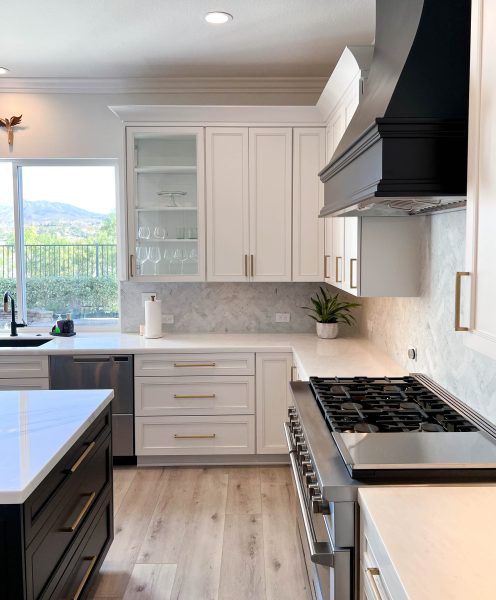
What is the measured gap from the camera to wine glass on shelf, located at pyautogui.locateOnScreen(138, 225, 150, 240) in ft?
13.7

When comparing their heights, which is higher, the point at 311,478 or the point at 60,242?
the point at 60,242

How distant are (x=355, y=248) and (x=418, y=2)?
1.35 meters

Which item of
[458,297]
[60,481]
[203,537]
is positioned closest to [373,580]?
[458,297]

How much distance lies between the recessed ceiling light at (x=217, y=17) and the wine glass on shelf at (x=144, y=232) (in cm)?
151

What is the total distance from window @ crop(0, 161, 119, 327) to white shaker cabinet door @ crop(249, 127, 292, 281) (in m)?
1.21

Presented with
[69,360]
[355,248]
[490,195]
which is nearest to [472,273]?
[490,195]

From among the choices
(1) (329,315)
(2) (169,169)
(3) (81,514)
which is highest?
(2) (169,169)

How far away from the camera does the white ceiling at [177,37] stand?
3.04m

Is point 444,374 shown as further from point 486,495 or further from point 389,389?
point 486,495

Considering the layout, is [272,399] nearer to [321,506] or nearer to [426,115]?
[321,506]

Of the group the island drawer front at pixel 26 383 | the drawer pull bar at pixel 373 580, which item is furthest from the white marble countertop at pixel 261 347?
the drawer pull bar at pixel 373 580

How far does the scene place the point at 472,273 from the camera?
1.48m

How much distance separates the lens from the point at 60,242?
459cm

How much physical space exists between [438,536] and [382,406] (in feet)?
3.04
